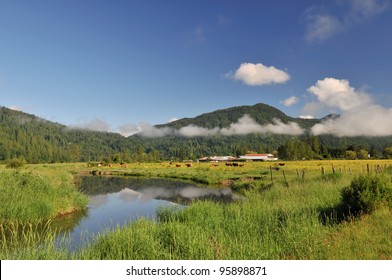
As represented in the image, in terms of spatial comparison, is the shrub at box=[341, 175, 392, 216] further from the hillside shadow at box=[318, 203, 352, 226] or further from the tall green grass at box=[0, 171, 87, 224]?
the tall green grass at box=[0, 171, 87, 224]

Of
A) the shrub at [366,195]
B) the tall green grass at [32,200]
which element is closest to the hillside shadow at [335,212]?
the shrub at [366,195]

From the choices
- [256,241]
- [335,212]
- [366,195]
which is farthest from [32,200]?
[366,195]

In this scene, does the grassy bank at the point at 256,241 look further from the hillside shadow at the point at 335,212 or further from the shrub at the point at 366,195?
the shrub at the point at 366,195

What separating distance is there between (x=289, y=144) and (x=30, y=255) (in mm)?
139546

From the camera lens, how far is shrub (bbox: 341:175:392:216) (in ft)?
48.4

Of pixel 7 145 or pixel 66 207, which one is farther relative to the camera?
pixel 7 145

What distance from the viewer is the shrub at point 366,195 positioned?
14.7 m

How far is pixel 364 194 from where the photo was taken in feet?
49.1

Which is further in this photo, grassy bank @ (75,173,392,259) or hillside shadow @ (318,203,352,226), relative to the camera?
hillside shadow @ (318,203,352,226)

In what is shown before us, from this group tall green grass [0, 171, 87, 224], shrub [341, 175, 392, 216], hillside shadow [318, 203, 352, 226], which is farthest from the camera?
tall green grass [0, 171, 87, 224]

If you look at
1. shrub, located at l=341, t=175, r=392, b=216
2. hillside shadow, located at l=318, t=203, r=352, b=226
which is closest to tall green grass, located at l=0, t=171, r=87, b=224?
hillside shadow, located at l=318, t=203, r=352, b=226

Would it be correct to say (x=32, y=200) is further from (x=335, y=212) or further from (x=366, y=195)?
(x=366, y=195)
